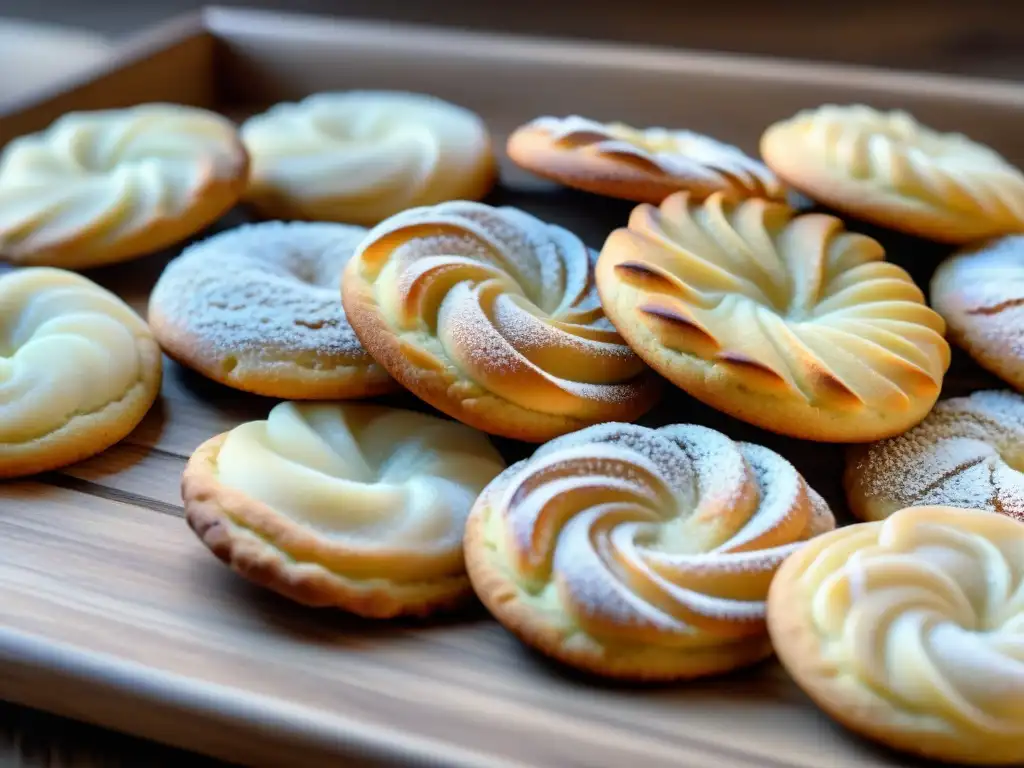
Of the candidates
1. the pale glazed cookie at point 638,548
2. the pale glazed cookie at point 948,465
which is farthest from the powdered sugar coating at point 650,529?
the pale glazed cookie at point 948,465

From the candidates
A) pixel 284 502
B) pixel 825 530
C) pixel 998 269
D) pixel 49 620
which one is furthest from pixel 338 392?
pixel 998 269

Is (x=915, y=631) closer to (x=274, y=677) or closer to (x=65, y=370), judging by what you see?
(x=274, y=677)

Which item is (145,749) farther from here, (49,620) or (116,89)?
(116,89)

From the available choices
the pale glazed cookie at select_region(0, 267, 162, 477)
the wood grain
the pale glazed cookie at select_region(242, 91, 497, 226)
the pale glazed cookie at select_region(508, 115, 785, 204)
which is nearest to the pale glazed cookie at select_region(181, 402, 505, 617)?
the wood grain

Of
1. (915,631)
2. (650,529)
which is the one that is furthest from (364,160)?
(915,631)

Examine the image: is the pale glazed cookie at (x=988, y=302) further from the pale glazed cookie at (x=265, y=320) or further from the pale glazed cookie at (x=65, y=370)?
the pale glazed cookie at (x=65, y=370)

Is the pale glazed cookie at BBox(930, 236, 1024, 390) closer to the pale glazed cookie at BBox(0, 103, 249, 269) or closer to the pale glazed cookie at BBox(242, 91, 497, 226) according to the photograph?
the pale glazed cookie at BBox(242, 91, 497, 226)
